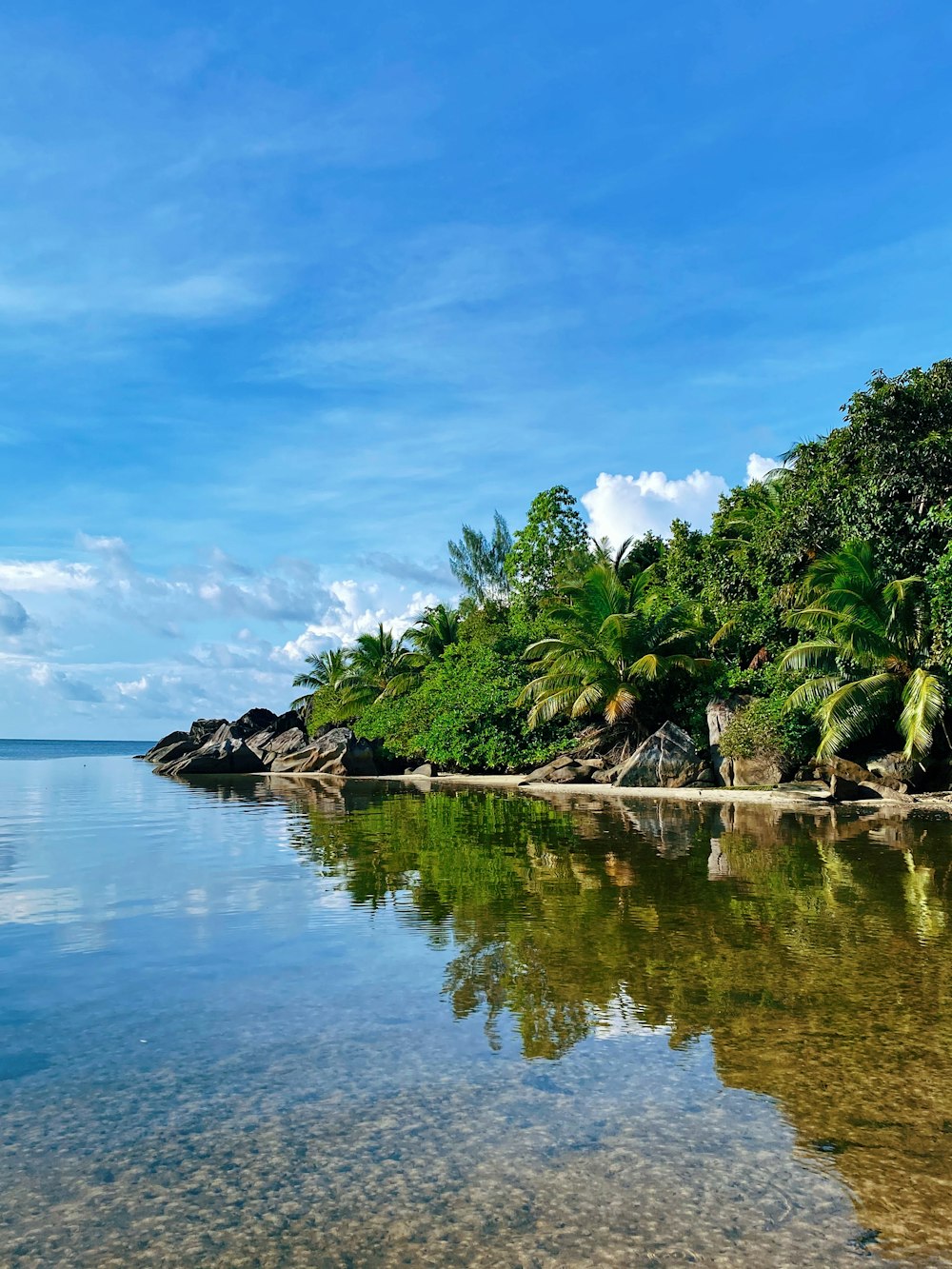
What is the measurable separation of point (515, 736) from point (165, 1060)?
29749mm

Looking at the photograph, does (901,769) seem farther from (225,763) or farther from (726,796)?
(225,763)

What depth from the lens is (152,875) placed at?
1244 cm

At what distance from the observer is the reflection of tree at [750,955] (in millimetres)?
4332

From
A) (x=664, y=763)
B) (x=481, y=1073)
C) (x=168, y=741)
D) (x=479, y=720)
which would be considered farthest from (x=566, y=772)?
(x=168, y=741)

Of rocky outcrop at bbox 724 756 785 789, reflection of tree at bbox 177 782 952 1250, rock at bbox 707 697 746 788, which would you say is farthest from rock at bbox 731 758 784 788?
reflection of tree at bbox 177 782 952 1250

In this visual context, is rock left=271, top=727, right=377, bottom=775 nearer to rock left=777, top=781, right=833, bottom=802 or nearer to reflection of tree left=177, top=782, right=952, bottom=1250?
rock left=777, top=781, right=833, bottom=802

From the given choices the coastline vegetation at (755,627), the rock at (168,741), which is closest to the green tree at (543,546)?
the coastline vegetation at (755,627)

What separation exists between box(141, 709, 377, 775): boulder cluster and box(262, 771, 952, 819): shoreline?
834cm

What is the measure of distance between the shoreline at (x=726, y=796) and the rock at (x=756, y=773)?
0.65m

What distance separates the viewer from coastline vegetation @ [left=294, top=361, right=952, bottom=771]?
2198 centimetres

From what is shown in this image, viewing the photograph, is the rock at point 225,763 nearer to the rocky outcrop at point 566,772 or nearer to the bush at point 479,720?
the bush at point 479,720

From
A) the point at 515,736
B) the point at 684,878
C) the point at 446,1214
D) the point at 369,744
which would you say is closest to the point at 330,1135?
the point at 446,1214

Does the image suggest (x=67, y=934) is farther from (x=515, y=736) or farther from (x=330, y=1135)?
(x=515, y=736)

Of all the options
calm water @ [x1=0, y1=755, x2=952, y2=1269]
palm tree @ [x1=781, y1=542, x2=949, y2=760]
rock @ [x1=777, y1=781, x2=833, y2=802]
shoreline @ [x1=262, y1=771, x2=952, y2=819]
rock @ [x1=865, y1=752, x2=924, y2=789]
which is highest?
palm tree @ [x1=781, y1=542, x2=949, y2=760]
